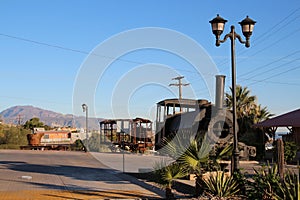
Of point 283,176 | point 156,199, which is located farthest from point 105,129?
point 283,176

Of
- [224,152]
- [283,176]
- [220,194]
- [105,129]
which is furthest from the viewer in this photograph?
[105,129]

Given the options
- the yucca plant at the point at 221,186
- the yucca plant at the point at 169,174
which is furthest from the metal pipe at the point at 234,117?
the yucca plant at the point at 169,174

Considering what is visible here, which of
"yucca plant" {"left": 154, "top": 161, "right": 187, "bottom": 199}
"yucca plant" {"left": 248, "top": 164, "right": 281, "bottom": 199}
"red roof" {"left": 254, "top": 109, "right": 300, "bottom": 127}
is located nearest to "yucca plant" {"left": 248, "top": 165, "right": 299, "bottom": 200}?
"yucca plant" {"left": 248, "top": 164, "right": 281, "bottom": 199}

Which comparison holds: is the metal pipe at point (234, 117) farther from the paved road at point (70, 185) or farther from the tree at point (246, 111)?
the tree at point (246, 111)

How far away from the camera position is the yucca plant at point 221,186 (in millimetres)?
9914

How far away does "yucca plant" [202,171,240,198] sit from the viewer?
32.5 ft

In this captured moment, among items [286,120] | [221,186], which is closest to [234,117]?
[221,186]

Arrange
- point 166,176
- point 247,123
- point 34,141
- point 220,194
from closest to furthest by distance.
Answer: point 220,194 → point 166,176 → point 247,123 → point 34,141

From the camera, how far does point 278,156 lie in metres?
9.98

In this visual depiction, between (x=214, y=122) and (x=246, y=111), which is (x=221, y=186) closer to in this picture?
(x=214, y=122)

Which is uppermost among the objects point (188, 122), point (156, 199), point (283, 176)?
point (188, 122)

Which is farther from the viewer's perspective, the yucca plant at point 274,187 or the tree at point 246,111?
the tree at point 246,111

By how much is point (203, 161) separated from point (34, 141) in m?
32.3

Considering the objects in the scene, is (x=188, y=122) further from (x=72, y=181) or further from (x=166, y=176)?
(x=166, y=176)
